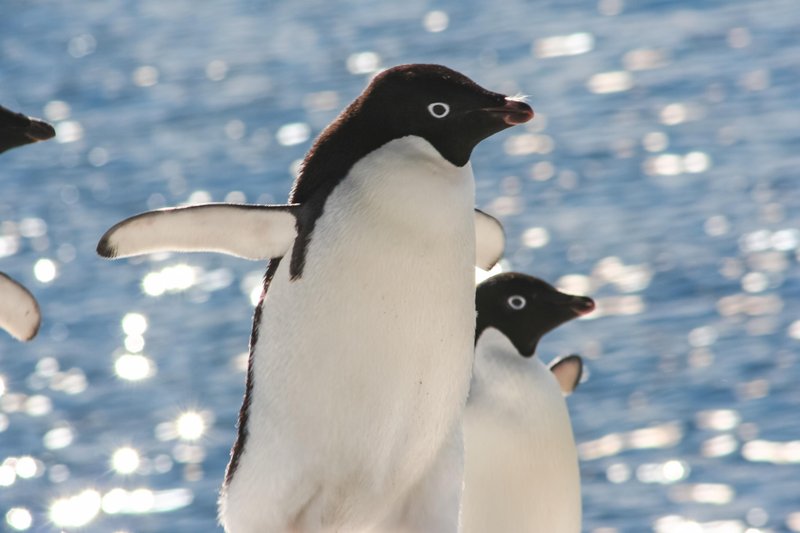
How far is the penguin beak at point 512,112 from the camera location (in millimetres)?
5180

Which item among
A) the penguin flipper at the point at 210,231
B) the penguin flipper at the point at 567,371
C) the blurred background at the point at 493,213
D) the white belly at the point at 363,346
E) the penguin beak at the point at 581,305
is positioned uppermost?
the blurred background at the point at 493,213

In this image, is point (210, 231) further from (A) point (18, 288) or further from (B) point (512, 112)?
(B) point (512, 112)

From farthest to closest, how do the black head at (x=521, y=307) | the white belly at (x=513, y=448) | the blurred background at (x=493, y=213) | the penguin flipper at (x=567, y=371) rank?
the blurred background at (x=493, y=213) < the penguin flipper at (x=567, y=371) < the black head at (x=521, y=307) < the white belly at (x=513, y=448)

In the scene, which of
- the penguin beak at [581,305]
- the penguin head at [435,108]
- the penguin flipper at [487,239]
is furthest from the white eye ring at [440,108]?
the penguin beak at [581,305]

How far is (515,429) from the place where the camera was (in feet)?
21.4

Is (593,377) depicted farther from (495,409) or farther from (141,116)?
(141,116)

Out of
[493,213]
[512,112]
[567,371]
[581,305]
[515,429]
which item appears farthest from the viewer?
[493,213]

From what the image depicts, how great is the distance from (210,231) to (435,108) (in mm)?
593

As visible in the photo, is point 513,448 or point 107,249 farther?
point 513,448

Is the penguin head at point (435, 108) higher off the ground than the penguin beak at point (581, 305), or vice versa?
the penguin beak at point (581, 305)

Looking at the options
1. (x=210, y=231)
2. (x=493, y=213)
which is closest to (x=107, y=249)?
(x=210, y=231)

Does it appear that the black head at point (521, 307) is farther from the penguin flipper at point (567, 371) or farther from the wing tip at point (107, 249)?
the wing tip at point (107, 249)

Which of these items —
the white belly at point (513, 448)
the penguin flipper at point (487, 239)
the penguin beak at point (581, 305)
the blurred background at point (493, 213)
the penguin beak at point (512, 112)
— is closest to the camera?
the penguin beak at point (512, 112)

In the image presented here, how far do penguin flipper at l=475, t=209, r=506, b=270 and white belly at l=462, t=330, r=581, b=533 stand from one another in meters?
0.66
